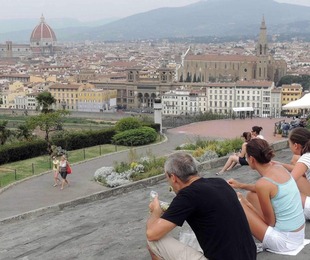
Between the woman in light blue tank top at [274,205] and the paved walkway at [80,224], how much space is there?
0.13 meters

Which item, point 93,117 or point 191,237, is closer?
point 191,237

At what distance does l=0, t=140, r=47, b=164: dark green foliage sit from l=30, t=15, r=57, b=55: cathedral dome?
15359 cm

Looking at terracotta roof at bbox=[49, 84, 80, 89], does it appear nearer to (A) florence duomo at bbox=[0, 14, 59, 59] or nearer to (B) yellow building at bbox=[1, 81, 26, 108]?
(B) yellow building at bbox=[1, 81, 26, 108]

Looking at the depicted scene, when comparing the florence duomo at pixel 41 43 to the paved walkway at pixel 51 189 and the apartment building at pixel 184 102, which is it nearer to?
the apartment building at pixel 184 102

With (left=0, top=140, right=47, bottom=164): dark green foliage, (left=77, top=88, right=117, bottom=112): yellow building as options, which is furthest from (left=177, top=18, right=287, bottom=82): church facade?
(left=0, top=140, right=47, bottom=164): dark green foliage

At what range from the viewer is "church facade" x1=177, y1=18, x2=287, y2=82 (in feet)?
305

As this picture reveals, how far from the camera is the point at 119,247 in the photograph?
15.5 feet

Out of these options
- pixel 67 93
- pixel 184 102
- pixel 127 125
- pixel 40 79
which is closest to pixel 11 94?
pixel 67 93

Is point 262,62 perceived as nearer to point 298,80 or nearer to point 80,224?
point 298,80

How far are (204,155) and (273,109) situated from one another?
55.5m

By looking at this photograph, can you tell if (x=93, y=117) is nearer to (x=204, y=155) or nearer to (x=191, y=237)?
(x=204, y=155)

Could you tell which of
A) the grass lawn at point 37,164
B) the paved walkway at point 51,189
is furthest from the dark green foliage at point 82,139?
the paved walkway at point 51,189

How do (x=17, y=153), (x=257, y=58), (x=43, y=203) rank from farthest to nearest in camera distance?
(x=257, y=58) → (x=17, y=153) → (x=43, y=203)

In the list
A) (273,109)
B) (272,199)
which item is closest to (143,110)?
(273,109)
